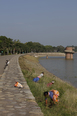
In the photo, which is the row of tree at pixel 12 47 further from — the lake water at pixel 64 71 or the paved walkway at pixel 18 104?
the paved walkway at pixel 18 104

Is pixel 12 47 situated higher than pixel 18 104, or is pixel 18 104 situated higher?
pixel 12 47

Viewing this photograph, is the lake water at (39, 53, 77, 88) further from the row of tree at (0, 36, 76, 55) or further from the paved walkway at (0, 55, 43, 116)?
the row of tree at (0, 36, 76, 55)

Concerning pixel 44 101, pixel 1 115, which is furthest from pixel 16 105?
pixel 44 101

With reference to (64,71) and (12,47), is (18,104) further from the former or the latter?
(12,47)

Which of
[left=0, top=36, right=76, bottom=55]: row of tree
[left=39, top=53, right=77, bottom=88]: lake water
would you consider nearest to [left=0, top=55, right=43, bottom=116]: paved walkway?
[left=39, top=53, right=77, bottom=88]: lake water

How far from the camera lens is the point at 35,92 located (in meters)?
8.43

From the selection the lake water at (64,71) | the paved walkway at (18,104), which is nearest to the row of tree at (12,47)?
the lake water at (64,71)

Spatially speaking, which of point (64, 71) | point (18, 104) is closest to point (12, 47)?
point (64, 71)

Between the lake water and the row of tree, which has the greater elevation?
the row of tree

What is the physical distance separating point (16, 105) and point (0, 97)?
115 centimetres

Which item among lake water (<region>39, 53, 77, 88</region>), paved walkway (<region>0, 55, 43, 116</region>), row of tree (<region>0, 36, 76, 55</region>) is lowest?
lake water (<region>39, 53, 77, 88</region>)

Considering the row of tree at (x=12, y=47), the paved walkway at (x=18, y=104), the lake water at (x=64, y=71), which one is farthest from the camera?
the row of tree at (x=12, y=47)

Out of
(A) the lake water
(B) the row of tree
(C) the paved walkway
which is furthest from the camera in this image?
(B) the row of tree

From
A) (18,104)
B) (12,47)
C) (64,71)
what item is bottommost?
(64,71)
